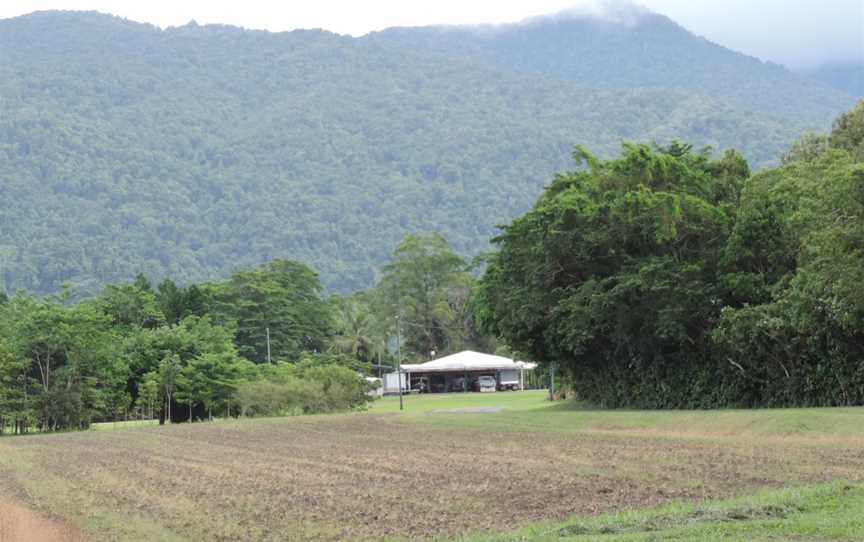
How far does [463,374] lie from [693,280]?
6139 cm

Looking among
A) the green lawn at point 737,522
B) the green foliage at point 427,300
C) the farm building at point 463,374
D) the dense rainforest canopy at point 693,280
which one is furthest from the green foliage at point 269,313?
the green lawn at point 737,522

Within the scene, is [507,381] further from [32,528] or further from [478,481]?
[32,528]

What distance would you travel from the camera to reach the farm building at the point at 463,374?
305 ft

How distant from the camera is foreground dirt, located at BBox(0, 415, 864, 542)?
53.1 ft

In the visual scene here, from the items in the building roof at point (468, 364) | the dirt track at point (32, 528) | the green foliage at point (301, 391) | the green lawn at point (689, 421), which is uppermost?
the building roof at point (468, 364)

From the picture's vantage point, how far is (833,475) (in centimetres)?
1839

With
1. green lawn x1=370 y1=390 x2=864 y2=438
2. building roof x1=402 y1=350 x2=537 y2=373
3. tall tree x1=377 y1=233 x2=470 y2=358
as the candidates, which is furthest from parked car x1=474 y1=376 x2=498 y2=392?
green lawn x1=370 y1=390 x2=864 y2=438

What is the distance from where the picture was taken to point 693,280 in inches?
1612

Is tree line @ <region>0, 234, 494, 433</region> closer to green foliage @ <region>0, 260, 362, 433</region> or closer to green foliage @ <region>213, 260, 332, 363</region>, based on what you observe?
green foliage @ <region>0, 260, 362, 433</region>

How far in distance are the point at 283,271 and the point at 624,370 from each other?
5882cm

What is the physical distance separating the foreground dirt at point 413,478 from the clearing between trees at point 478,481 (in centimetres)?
5

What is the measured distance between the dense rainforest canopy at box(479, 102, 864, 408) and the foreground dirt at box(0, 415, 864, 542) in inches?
289

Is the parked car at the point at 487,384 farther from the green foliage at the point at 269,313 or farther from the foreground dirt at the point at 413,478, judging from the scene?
the foreground dirt at the point at 413,478

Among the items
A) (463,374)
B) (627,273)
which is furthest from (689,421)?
(463,374)
